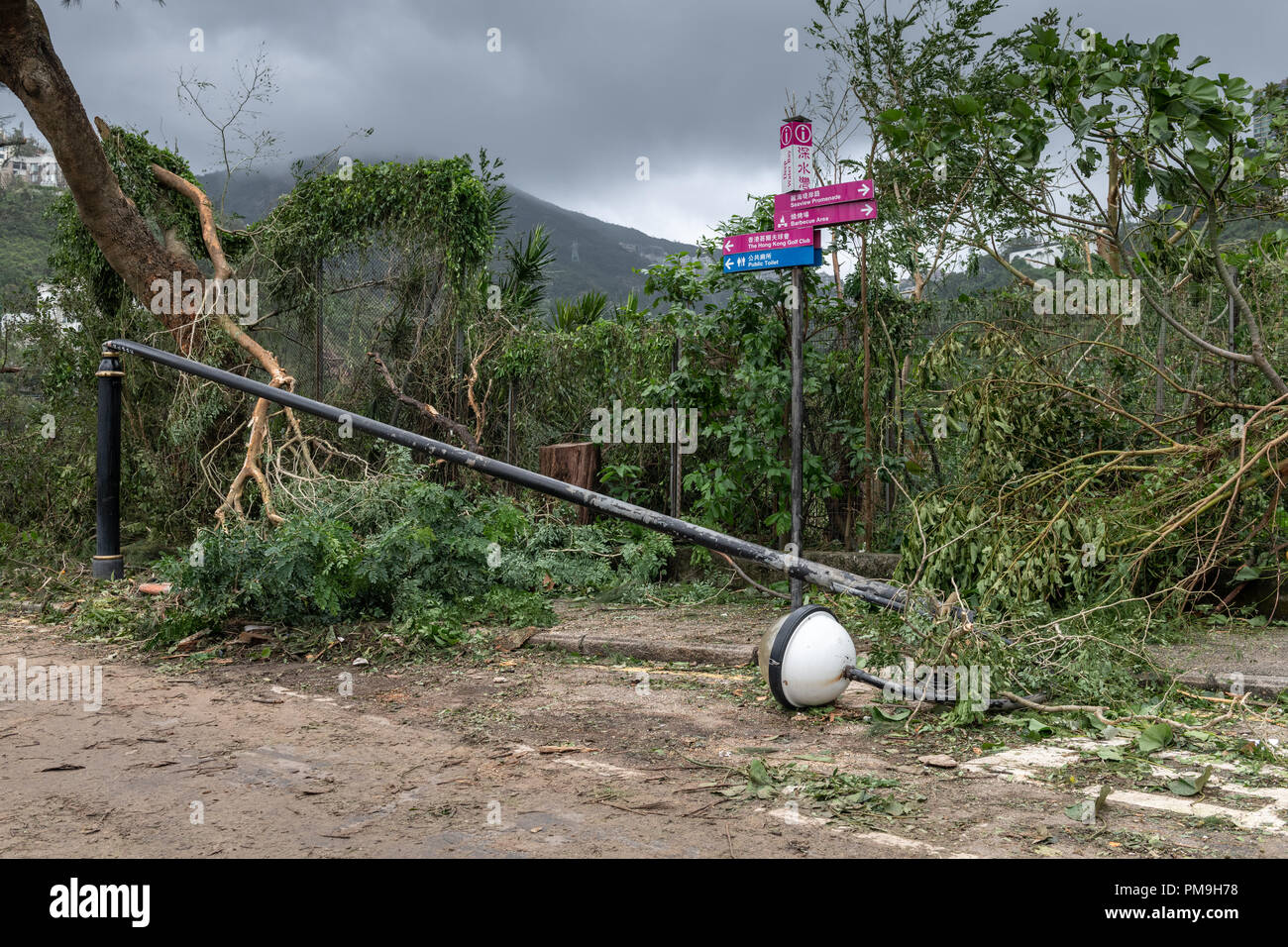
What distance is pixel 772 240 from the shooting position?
6.39 metres

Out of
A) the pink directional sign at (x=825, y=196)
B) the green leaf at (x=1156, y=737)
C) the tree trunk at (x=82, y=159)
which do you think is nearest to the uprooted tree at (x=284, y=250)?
the tree trunk at (x=82, y=159)

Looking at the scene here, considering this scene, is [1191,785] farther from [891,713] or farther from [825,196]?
[825,196]

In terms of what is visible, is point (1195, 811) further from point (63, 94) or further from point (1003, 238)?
point (63, 94)

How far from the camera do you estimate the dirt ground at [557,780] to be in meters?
2.94

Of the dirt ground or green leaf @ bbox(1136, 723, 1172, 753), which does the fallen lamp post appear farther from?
green leaf @ bbox(1136, 723, 1172, 753)

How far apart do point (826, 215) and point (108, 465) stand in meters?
5.39

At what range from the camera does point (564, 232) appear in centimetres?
4691

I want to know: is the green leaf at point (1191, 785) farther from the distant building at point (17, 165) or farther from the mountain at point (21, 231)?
the distant building at point (17, 165)

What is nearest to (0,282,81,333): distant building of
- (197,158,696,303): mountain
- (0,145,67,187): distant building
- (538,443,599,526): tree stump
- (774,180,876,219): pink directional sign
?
(197,158,696,303): mountain

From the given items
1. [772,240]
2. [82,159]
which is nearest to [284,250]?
[82,159]

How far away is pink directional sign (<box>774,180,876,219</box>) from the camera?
5895mm

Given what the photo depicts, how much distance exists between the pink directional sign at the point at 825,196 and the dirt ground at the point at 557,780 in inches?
118

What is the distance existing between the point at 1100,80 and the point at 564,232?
42851mm

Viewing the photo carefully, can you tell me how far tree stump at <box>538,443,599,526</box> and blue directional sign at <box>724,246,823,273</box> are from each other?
2.88 meters
